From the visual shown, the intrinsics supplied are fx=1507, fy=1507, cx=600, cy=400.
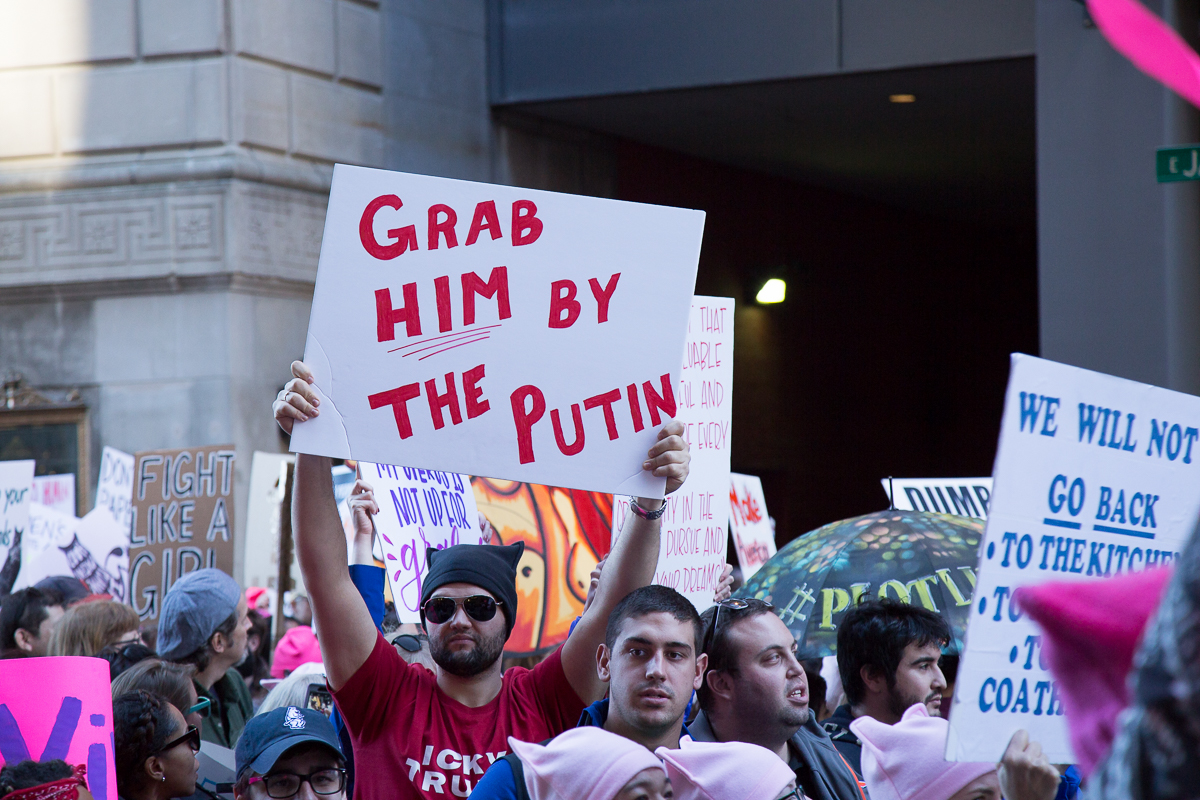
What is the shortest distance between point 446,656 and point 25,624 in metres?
3.27

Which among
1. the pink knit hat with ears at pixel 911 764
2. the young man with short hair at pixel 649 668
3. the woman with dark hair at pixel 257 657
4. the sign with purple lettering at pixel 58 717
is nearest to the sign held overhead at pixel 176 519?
the woman with dark hair at pixel 257 657

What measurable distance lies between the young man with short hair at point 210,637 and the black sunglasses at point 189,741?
1.29 meters

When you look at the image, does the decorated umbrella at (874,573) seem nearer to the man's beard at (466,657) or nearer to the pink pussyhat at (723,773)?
the man's beard at (466,657)

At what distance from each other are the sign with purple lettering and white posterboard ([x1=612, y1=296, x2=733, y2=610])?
217 cm

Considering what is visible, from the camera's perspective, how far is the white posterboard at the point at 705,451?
17.2ft

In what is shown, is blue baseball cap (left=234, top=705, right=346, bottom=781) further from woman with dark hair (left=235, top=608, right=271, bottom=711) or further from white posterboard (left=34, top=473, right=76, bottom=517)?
white posterboard (left=34, top=473, right=76, bottom=517)

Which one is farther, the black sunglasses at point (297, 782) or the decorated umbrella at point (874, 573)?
the decorated umbrella at point (874, 573)

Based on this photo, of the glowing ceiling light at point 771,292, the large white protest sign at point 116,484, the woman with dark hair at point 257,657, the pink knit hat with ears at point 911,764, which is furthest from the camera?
the glowing ceiling light at point 771,292

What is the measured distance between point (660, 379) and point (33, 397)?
1044 centimetres

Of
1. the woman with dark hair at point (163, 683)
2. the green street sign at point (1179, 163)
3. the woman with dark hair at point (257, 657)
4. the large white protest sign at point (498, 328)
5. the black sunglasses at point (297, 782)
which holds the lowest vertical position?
the woman with dark hair at point (257, 657)

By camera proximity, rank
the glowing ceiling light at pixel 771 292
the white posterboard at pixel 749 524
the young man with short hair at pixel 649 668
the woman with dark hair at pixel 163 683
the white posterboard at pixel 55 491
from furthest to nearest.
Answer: the glowing ceiling light at pixel 771 292, the white posterboard at pixel 55 491, the white posterboard at pixel 749 524, the woman with dark hair at pixel 163 683, the young man with short hair at pixel 649 668

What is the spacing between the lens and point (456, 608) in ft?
12.1

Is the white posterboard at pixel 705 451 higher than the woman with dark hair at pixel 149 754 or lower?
higher

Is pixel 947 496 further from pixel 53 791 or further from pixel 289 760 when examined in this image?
pixel 53 791
